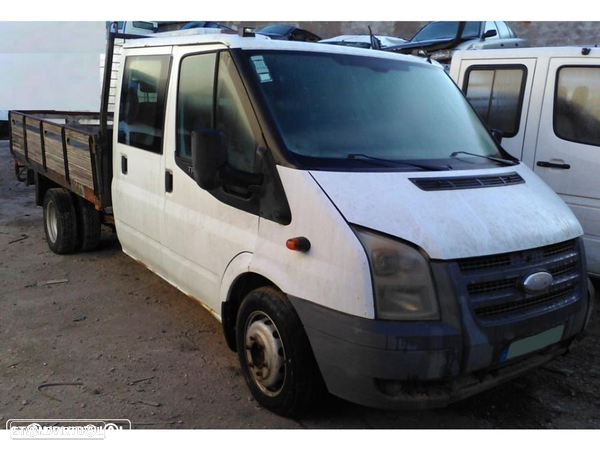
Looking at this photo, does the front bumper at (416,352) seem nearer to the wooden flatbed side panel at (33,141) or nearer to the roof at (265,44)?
the roof at (265,44)

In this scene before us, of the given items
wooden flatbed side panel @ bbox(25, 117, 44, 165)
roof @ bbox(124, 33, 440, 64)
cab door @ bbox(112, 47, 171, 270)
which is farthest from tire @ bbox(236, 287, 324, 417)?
wooden flatbed side panel @ bbox(25, 117, 44, 165)

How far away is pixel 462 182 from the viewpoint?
3.05 meters

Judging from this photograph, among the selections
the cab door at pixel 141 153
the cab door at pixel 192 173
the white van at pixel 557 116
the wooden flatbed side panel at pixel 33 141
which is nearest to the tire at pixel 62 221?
the wooden flatbed side panel at pixel 33 141

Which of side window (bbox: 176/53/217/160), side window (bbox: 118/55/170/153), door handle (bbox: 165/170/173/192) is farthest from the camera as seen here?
side window (bbox: 118/55/170/153)

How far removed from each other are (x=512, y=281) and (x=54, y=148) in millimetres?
4935

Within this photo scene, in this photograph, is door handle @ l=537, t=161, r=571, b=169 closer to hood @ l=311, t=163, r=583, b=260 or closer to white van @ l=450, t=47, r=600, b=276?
white van @ l=450, t=47, r=600, b=276

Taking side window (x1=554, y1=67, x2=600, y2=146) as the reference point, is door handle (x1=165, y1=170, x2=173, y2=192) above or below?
below

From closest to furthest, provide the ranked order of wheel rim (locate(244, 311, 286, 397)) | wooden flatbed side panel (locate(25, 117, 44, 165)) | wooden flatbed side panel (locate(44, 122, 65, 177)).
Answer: wheel rim (locate(244, 311, 286, 397)) < wooden flatbed side panel (locate(44, 122, 65, 177)) < wooden flatbed side panel (locate(25, 117, 44, 165))

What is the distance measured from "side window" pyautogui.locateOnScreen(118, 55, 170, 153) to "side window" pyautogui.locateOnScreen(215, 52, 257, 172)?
2.57 ft

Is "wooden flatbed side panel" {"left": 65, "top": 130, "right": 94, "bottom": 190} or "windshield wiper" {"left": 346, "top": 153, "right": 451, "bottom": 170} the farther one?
"wooden flatbed side panel" {"left": 65, "top": 130, "right": 94, "bottom": 190}

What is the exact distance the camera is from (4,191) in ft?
32.4

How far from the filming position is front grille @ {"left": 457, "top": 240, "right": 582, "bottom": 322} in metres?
2.69

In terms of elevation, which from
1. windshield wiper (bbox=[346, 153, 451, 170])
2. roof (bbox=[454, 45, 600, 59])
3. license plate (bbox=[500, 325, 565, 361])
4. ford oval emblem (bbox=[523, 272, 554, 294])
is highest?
roof (bbox=[454, 45, 600, 59])

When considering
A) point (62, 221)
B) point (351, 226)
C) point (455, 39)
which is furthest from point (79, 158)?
point (455, 39)
